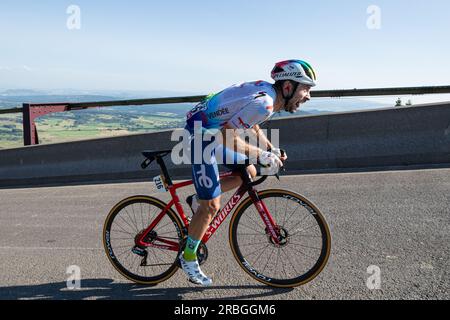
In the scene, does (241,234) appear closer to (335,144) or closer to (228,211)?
(228,211)

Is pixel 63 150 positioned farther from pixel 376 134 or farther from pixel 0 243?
pixel 376 134

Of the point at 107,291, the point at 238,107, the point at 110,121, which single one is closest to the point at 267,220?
the point at 238,107

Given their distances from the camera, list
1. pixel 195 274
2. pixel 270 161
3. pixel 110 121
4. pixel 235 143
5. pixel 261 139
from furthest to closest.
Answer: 1. pixel 110 121
2. pixel 261 139
3. pixel 195 274
4. pixel 235 143
5. pixel 270 161

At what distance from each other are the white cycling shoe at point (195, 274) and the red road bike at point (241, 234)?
5.4 inches

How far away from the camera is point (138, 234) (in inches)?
159

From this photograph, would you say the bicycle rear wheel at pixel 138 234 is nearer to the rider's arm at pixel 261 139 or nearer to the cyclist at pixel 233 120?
the cyclist at pixel 233 120

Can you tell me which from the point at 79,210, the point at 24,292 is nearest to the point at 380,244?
the point at 24,292

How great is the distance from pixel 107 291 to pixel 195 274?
87cm

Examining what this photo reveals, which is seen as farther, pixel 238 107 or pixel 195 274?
pixel 195 274

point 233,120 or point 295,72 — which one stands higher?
point 295,72

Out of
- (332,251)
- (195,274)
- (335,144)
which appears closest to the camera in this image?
(195,274)

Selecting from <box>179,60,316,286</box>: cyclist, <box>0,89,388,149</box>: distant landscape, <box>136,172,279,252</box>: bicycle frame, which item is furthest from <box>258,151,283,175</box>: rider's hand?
<box>0,89,388,149</box>: distant landscape

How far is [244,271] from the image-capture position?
3.89 metres

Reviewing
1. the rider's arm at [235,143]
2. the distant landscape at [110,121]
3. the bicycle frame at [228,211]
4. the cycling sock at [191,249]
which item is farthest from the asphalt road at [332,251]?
the distant landscape at [110,121]
